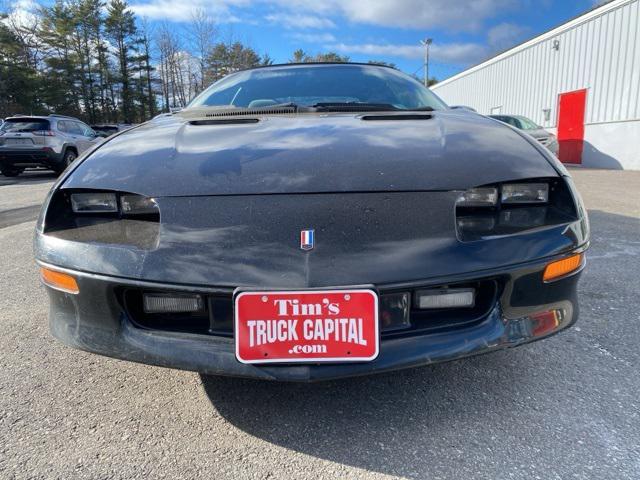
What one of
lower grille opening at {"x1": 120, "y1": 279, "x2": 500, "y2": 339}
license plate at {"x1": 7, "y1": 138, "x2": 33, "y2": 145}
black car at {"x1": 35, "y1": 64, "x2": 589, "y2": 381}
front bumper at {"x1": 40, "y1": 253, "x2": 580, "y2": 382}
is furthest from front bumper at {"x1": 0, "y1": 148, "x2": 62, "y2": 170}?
lower grille opening at {"x1": 120, "y1": 279, "x2": 500, "y2": 339}

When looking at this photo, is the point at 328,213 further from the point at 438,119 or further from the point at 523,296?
the point at 438,119

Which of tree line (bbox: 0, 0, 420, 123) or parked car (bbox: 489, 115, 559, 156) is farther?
tree line (bbox: 0, 0, 420, 123)

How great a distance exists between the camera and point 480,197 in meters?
1.42

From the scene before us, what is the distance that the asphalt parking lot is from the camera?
1.29 metres

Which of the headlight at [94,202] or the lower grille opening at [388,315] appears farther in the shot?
the headlight at [94,202]

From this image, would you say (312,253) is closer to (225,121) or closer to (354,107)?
(225,121)

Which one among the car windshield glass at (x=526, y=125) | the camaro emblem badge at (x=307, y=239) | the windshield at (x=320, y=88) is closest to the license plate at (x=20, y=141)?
the windshield at (x=320, y=88)

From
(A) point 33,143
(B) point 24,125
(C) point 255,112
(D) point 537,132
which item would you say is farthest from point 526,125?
(B) point 24,125

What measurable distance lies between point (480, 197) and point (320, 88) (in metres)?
1.48

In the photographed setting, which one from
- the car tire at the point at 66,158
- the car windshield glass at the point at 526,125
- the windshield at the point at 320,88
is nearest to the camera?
the windshield at the point at 320,88

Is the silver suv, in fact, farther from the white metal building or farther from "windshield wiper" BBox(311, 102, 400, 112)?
the white metal building

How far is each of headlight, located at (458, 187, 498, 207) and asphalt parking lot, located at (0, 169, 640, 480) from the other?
722 mm

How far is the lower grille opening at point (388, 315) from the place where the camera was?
129 cm

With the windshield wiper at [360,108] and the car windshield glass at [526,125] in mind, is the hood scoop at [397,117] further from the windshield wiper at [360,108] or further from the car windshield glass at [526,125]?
the car windshield glass at [526,125]
